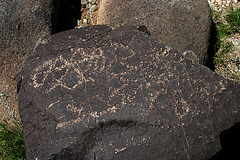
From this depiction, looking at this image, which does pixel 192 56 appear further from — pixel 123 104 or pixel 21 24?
pixel 21 24

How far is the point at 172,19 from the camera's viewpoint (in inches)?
99.6

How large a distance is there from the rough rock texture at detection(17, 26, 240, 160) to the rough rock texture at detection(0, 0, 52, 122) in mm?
648

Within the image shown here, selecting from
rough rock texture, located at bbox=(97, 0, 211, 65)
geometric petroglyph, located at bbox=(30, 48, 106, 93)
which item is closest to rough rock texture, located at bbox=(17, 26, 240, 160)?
A: geometric petroglyph, located at bbox=(30, 48, 106, 93)

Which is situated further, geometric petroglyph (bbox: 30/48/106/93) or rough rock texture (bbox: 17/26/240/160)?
geometric petroglyph (bbox: 30/48/106/93)

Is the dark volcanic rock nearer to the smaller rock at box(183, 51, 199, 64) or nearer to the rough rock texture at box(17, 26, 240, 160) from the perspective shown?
the rough rock texture at box(17, 26, 240, 160)

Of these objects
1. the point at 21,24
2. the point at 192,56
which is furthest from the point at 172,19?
the point at 21,24

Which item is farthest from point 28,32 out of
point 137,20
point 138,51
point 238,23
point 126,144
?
point 238,23

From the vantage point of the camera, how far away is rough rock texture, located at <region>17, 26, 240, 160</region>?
1.66m

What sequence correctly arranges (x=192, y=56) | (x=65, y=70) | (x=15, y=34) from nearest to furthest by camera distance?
(x=65, y=70) → (x=192, y=56) → (x=15, y=34)

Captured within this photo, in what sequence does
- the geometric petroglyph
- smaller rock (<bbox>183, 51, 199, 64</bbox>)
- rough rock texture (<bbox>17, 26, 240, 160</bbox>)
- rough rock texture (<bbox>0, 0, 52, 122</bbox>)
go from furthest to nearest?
rough rock texture (<bbox>0, 0, 52, 122</bbox>), smaller rock (<bbox>183, 51, 199, 64</bbox>), the geometric petroglyph, rough rock texture (<bbox>17, 26, 240, 160</bbox>)

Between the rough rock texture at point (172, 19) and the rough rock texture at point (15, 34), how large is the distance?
641 millimetres

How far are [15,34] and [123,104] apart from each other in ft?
4.54

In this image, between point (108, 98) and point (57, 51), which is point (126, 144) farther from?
point (57, 51)

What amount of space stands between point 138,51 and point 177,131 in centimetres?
57
